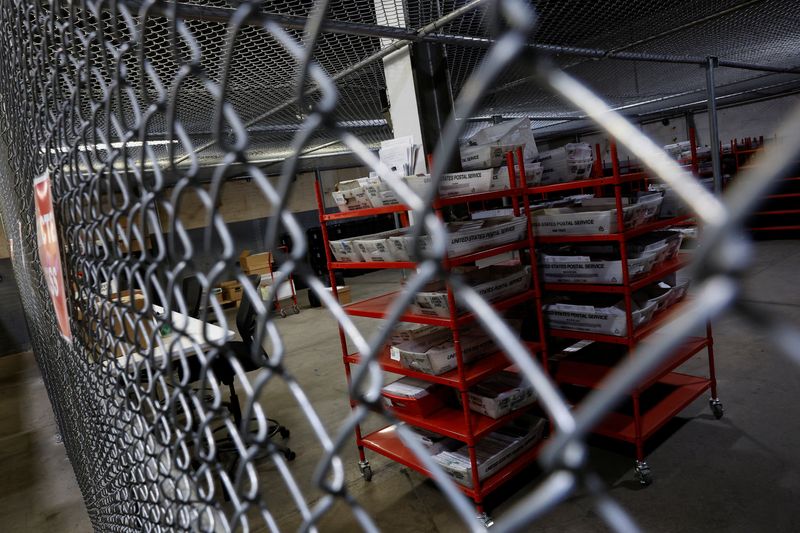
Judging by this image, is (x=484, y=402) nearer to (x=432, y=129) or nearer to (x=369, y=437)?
(x=369, y=437)

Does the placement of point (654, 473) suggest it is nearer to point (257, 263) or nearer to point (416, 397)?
point (416, 397)

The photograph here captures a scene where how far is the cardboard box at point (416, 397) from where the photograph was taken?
→ 104 inches

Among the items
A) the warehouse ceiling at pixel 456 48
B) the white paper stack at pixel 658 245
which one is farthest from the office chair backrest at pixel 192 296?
the white paper stack at pixel 658 245

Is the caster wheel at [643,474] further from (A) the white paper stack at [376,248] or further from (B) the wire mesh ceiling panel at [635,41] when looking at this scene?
(B) the wire mesh ceiling panel at [635,41]

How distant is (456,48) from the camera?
333cm

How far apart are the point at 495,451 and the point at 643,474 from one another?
2.44 feet

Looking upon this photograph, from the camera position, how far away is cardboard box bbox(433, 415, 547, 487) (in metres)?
2.47

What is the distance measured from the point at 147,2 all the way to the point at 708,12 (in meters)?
3.89

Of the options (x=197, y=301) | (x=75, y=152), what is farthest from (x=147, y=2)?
(x=197, y=301)

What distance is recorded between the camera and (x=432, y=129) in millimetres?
2830

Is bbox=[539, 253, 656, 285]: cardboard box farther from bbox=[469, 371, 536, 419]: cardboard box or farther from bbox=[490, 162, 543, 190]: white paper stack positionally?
bbox=[469, 371, 536, 419]: cardboard box

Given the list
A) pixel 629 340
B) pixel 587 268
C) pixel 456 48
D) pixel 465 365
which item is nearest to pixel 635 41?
pixel 456 48

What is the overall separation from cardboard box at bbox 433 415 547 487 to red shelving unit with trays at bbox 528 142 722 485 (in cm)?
36

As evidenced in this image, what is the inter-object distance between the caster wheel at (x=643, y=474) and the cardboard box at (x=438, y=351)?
92 cm
